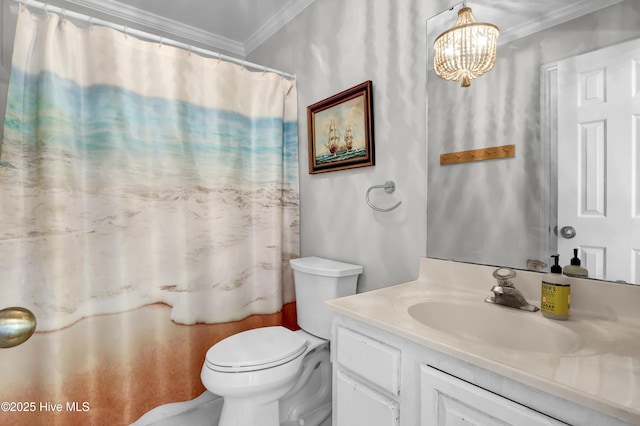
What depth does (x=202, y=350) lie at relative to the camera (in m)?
1.72

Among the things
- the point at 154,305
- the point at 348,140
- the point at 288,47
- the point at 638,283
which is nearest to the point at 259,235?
the point at 154,305

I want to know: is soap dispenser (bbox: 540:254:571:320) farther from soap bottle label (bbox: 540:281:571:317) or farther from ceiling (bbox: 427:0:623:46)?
ceiling (bbox: 427:0:623:46)

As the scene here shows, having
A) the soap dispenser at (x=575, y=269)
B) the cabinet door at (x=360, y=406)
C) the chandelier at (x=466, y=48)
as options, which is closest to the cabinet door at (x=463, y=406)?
the cabinet door at (x=360, y=406)

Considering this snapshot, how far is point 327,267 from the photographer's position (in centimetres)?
161

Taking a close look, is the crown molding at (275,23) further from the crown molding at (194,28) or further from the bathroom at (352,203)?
the bathroom at (352,203)

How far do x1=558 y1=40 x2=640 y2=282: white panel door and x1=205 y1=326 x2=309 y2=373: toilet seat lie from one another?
3.56 ft

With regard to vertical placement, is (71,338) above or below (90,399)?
above

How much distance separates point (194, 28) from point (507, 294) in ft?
8.88

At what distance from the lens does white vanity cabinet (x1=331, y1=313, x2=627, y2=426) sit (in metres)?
0.58

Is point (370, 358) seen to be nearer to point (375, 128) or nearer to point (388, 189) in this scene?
point (388, 189)

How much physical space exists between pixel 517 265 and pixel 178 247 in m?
1.55

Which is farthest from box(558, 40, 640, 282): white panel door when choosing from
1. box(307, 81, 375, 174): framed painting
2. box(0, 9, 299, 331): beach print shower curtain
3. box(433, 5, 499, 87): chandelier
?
box(0, 9, 299, 331): beach print shower curtain

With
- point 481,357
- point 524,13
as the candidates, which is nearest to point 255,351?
point 481,357

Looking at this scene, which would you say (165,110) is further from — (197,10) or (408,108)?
(408,108)
